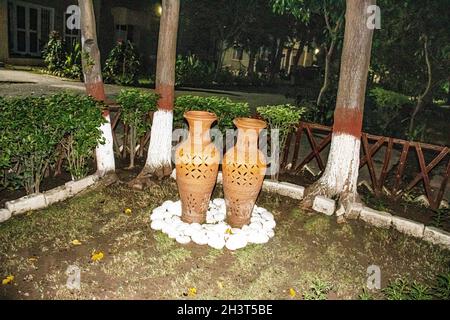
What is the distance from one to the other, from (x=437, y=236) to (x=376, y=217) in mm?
806

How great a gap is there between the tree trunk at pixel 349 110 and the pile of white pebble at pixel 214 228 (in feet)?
3.69

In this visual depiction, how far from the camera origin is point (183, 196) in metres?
4.62

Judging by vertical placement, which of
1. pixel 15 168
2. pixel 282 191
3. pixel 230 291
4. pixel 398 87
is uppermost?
pixel 398 87

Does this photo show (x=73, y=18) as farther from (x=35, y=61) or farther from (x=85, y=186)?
(x=85, y=186)

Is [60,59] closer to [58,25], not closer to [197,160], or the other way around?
[58,25]

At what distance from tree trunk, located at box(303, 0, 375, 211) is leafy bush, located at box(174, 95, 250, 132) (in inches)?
73.0

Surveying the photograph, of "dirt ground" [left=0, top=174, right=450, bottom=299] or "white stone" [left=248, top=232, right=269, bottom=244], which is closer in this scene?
"dirt ground" [left=0, top=174, right=450, bottom=299]

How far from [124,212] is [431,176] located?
22.9 feet

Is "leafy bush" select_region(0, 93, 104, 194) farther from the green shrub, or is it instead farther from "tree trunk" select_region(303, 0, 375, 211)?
"tree trunk" select_region(303, 0, 375, 211)

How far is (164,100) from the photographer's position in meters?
5.80

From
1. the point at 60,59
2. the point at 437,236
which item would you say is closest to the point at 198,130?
the point at 437,236

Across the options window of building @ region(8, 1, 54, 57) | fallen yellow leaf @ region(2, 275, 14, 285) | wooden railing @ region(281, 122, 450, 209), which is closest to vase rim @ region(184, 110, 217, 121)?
fallen yellow leaf @ region(2, 275, 14, 285)

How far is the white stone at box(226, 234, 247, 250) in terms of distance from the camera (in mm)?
4297

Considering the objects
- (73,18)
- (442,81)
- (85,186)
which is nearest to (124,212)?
(85,186)
